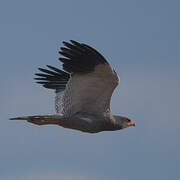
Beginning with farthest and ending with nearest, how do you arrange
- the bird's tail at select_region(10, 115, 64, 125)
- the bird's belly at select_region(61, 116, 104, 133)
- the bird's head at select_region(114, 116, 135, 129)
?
1. the bird's head at select_region(114, 116, 135, 129)
2. the bird's belly at select_region(61, 116, 104, 133)
3. the bird's tail at select_region(10, 115, 64, 125)

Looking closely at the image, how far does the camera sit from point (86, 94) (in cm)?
1372

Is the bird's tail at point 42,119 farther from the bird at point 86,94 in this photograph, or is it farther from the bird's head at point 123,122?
the bird's head at point 123,122

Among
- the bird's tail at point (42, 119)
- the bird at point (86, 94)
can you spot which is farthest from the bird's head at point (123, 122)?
the bird's tail at point (42, 119)

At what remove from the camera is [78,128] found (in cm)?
1366

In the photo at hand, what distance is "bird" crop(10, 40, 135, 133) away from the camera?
43.7 feet

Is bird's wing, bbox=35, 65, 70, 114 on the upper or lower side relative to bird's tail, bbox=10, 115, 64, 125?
upper

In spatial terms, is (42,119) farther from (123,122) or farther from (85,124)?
(123,122)

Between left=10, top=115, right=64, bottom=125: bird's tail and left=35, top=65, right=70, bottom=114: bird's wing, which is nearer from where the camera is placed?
left=10, top=115, right=64, bottom=125: bird's tail

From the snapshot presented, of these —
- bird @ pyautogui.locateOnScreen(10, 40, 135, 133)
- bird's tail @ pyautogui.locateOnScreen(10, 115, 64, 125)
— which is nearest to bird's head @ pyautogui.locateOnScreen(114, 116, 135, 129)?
bird @ pyautogui.locateOnScreen(10, 40, 135, 133)

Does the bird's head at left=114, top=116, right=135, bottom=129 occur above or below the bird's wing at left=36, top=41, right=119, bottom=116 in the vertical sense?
below

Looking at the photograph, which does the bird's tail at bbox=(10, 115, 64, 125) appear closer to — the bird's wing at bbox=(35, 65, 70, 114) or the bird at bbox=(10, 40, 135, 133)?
the bird at bbox=(10, 40, 135, 133)

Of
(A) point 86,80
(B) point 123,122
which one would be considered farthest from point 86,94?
(B) point 123,122

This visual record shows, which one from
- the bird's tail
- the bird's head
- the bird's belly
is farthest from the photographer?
the bird's head

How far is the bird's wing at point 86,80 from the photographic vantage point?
43.7 feet
